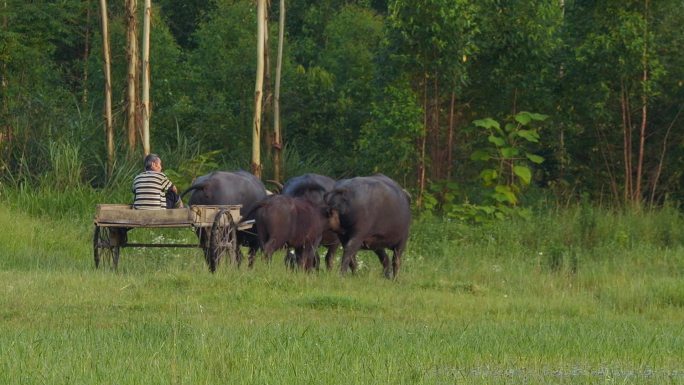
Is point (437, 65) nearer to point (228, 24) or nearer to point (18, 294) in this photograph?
point (228, 24)

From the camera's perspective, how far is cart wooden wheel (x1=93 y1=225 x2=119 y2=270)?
15.6 metres

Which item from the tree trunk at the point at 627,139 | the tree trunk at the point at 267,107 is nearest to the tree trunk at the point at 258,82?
the tree trunk at the point at 267,107

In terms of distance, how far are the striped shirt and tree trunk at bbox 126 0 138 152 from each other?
1003cm

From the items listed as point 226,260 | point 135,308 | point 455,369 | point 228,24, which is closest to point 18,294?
point 135,308

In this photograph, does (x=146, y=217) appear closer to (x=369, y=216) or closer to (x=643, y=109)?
(x=369, y=216)

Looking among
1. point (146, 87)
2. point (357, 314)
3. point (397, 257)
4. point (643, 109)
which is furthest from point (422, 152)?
point (357, 314)

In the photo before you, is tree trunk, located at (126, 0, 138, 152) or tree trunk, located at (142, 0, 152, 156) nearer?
tree trunk, located at (142, 0, 152, 156)

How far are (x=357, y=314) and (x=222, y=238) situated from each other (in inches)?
156

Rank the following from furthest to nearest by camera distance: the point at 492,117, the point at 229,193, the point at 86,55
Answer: the point at 86,55, the point at 492,117, the point at 229,193

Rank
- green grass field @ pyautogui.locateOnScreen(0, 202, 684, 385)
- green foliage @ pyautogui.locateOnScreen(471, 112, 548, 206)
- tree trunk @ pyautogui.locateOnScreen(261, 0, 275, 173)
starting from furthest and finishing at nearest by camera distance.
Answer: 1. tree trunk @ pyautogui.locateOnScreen(261, 0, 275, 173)
2. green foliage @ pyautogui.locateOnScreen(471, 112, 548, 206)
3. green grass field @ pyautogui.locateOnScreen(0, 202, 684, 385)

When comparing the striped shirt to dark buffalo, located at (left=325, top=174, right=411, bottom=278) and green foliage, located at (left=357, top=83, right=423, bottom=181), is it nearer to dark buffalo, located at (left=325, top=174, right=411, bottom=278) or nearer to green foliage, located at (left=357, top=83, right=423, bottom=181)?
dark buffalo, located at (left=325, top=174, right=411, bottom=278)

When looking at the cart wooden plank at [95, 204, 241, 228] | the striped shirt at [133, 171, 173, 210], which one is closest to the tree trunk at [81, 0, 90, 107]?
the striped shirt at [133, 171, 173, 210]

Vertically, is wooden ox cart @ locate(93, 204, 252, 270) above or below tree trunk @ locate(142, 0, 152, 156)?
below

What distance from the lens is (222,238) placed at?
15539 millimetres
